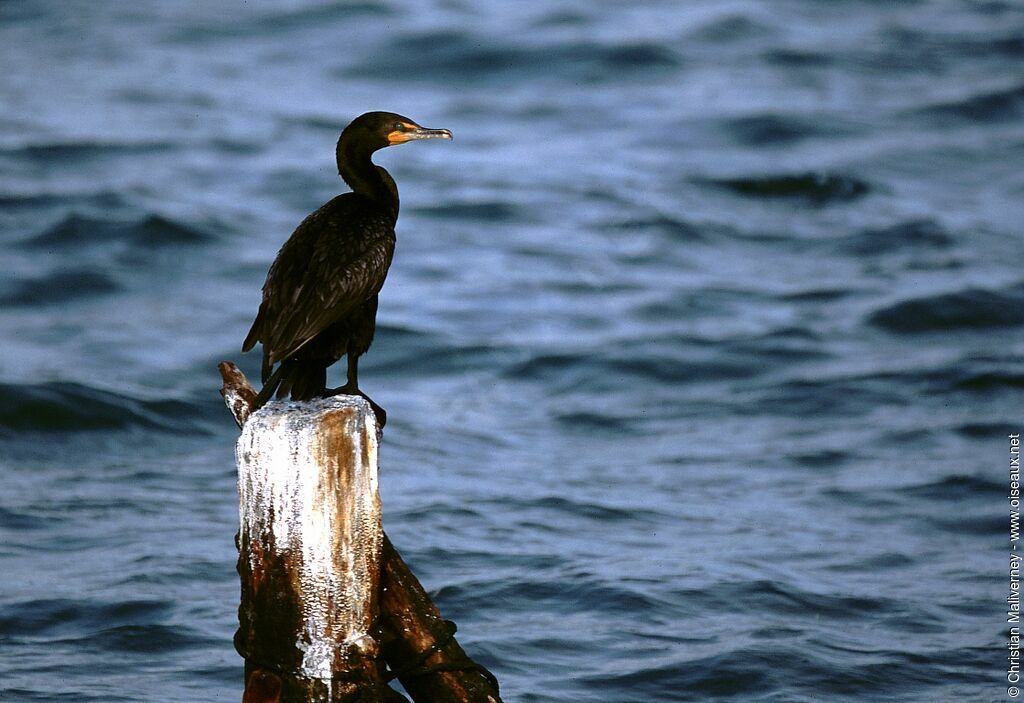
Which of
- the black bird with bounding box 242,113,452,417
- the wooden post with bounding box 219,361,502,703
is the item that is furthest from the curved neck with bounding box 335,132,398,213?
the wooden post with bounding box 219,361,502,703

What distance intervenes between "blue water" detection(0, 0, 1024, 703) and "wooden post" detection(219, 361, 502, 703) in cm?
239

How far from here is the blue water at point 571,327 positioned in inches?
303

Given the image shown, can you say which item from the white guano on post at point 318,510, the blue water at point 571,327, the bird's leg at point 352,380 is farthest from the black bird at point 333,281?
the blue water at point 571,327

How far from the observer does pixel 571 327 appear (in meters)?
12.5

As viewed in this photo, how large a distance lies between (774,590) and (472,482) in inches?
86.0

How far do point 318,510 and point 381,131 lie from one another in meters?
1.70

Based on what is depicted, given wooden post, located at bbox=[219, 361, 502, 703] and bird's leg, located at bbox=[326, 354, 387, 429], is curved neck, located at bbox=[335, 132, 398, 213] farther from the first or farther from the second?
wooden post, located at bbox=[219, 361, 502, 703]

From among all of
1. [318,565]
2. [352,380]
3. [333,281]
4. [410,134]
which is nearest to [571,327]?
[410,134]

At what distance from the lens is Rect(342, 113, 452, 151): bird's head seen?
5500 mm

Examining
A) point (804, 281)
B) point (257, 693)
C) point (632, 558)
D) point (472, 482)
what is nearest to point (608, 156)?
point (804, 281)

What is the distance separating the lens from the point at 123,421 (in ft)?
34.2

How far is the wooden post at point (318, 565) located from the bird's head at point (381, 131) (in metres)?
1.34

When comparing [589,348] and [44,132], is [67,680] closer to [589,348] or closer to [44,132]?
[589,348]

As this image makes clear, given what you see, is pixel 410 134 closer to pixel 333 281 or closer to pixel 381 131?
pixel 381 131
